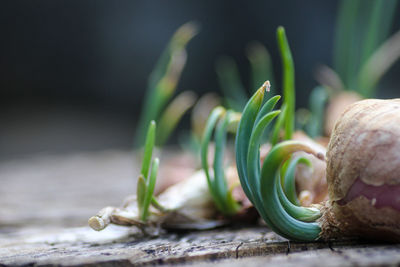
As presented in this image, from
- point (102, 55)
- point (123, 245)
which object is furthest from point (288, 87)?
point (102, 55)

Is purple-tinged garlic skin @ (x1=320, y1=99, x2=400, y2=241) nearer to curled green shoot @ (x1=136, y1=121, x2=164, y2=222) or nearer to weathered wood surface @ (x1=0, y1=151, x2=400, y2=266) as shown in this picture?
weathered wood surface @ (x1=0, y1=151, x2=400, y2=266)

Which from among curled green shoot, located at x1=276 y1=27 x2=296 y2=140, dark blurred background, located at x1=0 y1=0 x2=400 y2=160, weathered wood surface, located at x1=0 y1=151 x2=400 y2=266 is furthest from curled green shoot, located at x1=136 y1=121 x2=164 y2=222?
dark blurred background, located at x1=0 y1=0 x2=400 y2=160

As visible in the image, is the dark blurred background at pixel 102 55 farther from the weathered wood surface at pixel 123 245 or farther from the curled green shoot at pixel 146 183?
the curled green shoot at pixel 146 183

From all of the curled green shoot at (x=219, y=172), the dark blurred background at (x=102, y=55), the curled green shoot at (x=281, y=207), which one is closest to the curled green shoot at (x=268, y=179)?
the curled green shoot at (x=281, y=207)

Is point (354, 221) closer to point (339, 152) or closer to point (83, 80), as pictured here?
point (339, 152)

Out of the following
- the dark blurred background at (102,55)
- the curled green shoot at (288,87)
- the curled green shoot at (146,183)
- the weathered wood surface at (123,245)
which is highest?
the dark blurred background at (102,55)

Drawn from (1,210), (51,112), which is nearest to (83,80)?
(51,112)

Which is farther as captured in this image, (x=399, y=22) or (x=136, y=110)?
(x=136, y=110)
